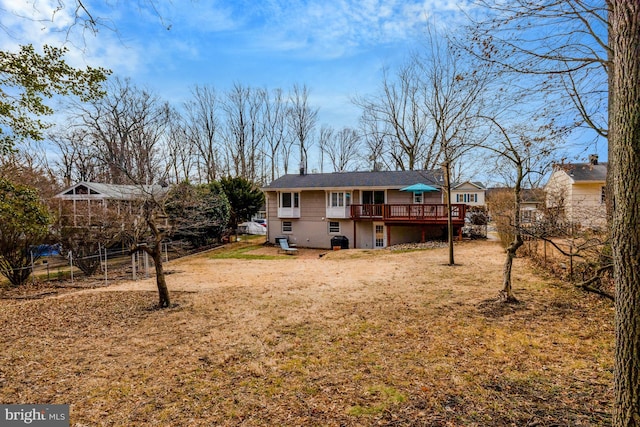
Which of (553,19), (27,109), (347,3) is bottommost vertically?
(27,109)

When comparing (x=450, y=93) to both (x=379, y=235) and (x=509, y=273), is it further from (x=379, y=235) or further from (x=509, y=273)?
(x=509, y=273)

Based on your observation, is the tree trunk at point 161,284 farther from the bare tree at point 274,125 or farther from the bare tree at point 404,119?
the bare tree at point 274,125

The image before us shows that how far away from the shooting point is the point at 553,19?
5500 millimetres

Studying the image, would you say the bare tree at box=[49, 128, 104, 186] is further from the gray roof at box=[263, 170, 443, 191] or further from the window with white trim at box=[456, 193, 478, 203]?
the window with white trim at box=[456, 193, 478, 203]

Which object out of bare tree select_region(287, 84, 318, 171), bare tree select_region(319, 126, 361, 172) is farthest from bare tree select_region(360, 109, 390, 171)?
bare tree select_region(287, 84, 318, 171)

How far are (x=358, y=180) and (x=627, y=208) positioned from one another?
61.9 feet

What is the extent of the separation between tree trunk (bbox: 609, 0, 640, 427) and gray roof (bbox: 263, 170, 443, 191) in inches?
666

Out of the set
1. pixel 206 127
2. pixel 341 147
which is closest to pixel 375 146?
pixel 341 147

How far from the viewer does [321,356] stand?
4.80 meters

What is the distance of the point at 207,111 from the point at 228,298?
30.2 metres

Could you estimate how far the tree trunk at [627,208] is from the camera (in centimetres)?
215

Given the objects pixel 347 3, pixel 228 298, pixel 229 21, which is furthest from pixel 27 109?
pixel 347 3

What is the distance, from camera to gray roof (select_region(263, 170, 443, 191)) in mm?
19641

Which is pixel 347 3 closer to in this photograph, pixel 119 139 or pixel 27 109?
pixel 27 109
